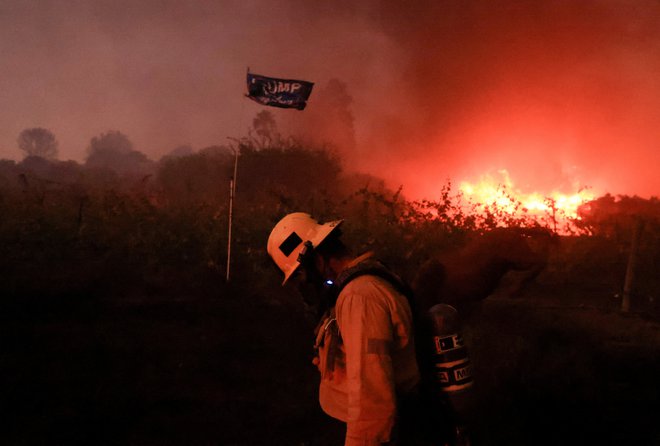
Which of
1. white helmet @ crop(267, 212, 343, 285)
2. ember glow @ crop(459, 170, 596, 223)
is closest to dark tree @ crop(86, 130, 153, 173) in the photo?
ember glow @ crop(459, 170, 596, 223)

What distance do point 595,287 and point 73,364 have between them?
395 inches

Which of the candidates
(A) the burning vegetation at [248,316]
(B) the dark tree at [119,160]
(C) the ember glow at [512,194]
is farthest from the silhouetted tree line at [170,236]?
(B) the dark tree at [119,160]

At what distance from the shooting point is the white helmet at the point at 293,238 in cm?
261

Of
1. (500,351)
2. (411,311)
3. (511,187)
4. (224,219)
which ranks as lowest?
(500,351)

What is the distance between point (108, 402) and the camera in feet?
18.6

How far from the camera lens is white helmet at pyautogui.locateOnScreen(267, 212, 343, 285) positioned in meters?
2.61

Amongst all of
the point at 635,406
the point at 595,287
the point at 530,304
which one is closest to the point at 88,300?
the point at 530,304

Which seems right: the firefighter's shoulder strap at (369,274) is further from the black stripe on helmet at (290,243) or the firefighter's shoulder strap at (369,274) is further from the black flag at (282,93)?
the black flag at (282,93)

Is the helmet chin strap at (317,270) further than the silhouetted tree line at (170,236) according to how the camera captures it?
No

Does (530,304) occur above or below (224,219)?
below

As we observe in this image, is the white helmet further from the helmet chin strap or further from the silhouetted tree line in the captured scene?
the silhouetted tree line

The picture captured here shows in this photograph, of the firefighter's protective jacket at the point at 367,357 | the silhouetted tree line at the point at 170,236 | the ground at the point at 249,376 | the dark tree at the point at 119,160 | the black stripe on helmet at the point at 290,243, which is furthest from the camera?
the dark tree at the point at 119,160

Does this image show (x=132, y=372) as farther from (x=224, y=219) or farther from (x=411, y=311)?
(x=224, y=219)

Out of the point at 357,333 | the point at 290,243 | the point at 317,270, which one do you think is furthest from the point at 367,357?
the point at 290,243
